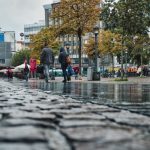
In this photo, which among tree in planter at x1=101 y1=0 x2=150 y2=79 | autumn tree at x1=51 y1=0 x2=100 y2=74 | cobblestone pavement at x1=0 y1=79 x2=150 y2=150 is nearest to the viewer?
cobblestone pavement at x1=0 y1=79 x2=150 y2=150

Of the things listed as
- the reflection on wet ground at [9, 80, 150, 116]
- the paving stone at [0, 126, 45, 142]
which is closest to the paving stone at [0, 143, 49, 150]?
the paving stone at [0, 126, 45, 142]

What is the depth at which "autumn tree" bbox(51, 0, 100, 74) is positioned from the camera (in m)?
47.8

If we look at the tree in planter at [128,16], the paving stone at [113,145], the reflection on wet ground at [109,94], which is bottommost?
the reflection on wet ground at [109,94]

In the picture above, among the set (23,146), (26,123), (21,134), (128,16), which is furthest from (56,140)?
(128,16)

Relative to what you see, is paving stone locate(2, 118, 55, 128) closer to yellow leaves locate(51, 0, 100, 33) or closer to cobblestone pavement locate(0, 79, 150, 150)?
cobblestone pavement locate(0, 79, 150, 150)

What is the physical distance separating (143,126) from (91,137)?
97 centimetres

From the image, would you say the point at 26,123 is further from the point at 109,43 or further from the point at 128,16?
the point at 109,43

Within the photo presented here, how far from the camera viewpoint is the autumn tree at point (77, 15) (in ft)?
157

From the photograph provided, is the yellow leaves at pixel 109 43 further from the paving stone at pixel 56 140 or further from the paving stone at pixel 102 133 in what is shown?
the paving stone at pixel 56 140

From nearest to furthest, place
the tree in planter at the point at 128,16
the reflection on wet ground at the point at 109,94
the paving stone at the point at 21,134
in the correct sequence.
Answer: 1. the paving stone at the point at 21,134
2. the reflection on wet ground at the point at 109,94
3. the tree in planter at the point at 128,16

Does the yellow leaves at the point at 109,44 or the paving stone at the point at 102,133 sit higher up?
the yellow leaves at the point at 109,44

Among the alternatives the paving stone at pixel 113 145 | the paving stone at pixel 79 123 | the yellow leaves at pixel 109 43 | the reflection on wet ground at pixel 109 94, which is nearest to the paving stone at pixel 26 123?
the paving stone at pixel 79 123

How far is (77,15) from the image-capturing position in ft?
159

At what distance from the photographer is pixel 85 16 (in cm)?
4859
